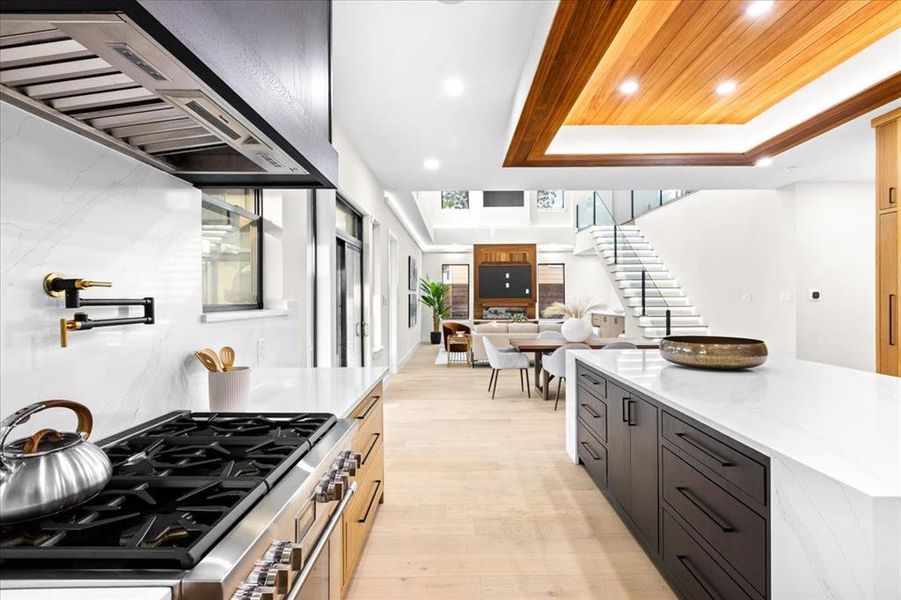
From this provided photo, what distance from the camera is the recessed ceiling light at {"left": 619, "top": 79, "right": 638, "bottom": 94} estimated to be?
12.0ft

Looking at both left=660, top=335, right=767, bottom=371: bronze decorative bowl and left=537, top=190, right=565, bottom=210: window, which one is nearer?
left=660, top=335, right=767, bottom=371: bronze decorative bowl

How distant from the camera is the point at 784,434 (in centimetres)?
130

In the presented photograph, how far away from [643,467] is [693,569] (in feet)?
1.66

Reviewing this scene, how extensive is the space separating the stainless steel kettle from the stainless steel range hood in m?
0.66

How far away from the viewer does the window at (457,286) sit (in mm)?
13316

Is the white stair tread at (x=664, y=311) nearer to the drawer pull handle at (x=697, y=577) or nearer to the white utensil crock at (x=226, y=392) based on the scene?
the drawer pull handle at (x=697, y=577)

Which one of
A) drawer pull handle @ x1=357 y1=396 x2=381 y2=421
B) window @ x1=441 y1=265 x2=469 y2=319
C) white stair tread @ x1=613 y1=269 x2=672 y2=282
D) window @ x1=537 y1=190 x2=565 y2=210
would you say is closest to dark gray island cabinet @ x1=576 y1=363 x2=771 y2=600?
drawer pull handle @ x1=357 y1=396 x2=381 y2=421

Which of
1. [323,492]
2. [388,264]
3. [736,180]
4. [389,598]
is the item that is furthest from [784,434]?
[388,264]

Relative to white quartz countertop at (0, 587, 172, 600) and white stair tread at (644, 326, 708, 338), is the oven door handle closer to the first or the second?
white quartz countertop at (0, 587, 172, 600)

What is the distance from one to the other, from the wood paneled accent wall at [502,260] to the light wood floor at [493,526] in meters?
8.22

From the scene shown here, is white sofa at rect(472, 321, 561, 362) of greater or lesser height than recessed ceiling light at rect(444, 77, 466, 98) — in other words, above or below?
below

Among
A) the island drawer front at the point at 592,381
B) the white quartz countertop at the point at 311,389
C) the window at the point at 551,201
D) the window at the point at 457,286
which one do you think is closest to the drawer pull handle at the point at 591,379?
the island drawer front at the point at 592,381

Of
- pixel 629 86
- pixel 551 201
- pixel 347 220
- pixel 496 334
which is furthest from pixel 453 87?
pixel 551 201

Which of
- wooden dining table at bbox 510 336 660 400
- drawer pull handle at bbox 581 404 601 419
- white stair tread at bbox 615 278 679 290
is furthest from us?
white stair tread at bbox 615 278 679 290
